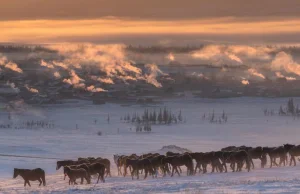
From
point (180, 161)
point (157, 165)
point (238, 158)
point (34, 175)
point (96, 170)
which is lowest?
point (34, 175)

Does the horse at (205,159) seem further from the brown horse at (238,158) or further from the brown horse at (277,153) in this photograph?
the brown horse at (277,153)

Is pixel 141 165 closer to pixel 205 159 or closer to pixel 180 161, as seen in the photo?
pixel 180 161

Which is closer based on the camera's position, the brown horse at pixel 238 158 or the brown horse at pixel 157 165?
the brown horse at pixel 157 165

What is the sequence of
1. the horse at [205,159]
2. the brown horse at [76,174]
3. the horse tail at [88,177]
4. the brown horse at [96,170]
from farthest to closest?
the horse at [205,159] < the brown horse at [96,170] < the horse tail at [88,177] < the brown horse at [76,174]

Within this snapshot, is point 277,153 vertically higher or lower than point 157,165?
higher

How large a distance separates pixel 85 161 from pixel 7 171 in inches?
523

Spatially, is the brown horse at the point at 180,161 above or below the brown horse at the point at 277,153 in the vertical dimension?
below

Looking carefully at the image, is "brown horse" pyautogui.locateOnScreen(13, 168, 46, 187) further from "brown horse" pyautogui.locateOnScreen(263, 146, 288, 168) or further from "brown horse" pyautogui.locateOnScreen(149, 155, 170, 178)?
"brown horse" pyautogui.locateOnScreen(263, 146, 288, 168)

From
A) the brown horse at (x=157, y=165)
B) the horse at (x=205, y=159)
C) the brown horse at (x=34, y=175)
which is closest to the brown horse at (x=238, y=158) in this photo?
the horse at (x=205, y=159)

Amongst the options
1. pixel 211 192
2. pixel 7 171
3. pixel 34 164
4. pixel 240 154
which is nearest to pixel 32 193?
pixel 211 192

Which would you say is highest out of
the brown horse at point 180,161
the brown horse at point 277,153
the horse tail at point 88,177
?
the brown horse at point 277,153

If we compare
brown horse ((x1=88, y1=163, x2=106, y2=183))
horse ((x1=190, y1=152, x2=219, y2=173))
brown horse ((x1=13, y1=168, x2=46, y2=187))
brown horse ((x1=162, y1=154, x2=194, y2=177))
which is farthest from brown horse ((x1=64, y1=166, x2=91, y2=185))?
horse ((x1=190, y1=152, x2=219, y2=173))

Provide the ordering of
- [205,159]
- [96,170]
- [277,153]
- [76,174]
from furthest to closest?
[277,153], [205,159], [96,170], [76,174]

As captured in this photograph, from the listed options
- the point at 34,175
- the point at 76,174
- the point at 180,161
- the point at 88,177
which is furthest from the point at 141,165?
the point at 34,175
